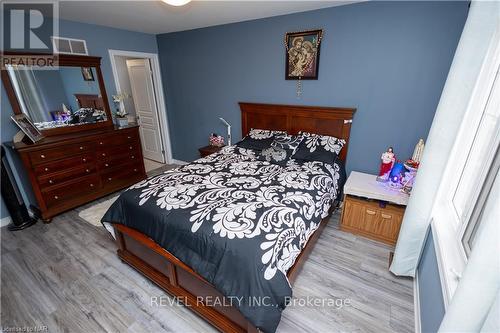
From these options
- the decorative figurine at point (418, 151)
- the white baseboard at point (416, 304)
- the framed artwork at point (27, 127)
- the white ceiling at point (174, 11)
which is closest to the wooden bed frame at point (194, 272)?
the decorative figurine at point (418, 151)

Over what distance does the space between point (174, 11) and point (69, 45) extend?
1.55m

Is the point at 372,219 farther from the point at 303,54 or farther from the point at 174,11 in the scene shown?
the point at 174,11

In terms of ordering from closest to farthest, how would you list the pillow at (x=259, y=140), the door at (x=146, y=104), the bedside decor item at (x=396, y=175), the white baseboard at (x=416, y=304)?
1. the white baseboard at (x=416, y=304)
2. the bedside decor item at (x=396, y=175)
3. the pillow at (x=259, y=140)
4. the door at (x=146, y=104)

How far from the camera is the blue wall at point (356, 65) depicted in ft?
7.22

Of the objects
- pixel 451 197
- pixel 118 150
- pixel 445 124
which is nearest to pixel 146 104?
pixel 118 150

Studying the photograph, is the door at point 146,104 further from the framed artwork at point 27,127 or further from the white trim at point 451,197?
the white trim at point 451,197

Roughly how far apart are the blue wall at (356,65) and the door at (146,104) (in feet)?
2.39

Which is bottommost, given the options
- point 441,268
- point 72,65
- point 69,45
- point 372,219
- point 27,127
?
point 372,219

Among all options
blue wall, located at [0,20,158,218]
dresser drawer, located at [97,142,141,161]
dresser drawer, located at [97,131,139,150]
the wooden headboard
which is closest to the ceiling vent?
blue wall, located at [0,20,158,218]

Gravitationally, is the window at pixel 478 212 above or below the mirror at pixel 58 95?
below

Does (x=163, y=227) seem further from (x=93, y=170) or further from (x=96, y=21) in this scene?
(x=96, y=21)

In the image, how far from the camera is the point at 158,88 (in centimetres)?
420

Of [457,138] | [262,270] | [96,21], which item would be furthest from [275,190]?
[96,21]

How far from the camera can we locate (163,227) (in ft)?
5.50
